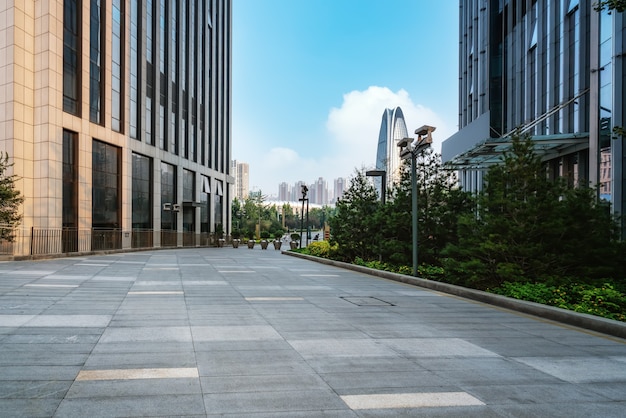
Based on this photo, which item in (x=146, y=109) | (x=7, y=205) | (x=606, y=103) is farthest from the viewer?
(x=146, y=109)

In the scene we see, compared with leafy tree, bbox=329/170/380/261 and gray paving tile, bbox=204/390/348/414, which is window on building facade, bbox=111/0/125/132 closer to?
leafy tree, bbox=329/170/380/261

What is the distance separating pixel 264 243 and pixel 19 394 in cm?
4959

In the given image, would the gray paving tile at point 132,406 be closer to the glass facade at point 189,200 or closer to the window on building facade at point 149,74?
the window on building facade at point 149,74

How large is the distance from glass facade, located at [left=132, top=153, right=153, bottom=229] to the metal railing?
104cm

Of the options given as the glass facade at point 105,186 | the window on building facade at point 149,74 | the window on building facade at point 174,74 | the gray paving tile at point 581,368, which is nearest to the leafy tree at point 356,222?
the gray paving tile at point 581,368

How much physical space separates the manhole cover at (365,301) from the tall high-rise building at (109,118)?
2187cm

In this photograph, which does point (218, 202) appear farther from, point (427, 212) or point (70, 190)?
point (427, 212)

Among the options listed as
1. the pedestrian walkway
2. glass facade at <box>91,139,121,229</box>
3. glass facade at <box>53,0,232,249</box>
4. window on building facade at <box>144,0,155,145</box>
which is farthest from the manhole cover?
window on building facade at <box>144,0,155,145</box>

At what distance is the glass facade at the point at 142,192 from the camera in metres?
39.9

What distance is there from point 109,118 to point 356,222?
20.9m

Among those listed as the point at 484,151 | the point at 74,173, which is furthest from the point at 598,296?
the point at 74,173

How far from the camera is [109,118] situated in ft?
115

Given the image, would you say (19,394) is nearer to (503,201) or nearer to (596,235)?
(503,201)

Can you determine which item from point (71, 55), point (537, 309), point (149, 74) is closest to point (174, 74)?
point (149, 74)
